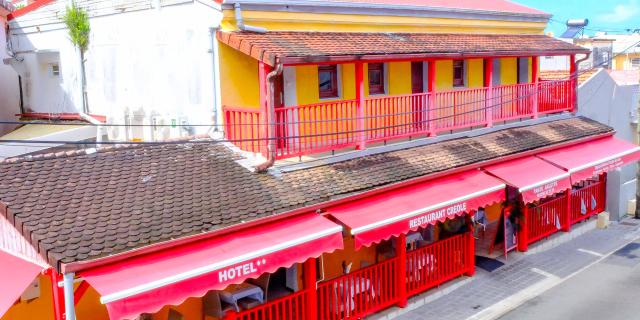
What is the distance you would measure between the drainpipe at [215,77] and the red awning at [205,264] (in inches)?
124

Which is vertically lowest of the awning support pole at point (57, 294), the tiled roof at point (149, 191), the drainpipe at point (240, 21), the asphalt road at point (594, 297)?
the asphalt road at point (594, 297)

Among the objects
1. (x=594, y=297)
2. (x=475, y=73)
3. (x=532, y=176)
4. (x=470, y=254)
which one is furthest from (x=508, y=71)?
(x=594, y=297)

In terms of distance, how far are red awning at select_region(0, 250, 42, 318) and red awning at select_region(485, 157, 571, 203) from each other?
32.9 feet

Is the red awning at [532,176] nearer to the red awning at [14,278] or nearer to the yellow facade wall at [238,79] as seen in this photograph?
the yellow facade wall at [238,79]

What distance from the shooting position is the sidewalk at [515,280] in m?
13.2

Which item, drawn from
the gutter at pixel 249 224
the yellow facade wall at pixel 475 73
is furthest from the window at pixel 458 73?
the gutter at pixel 249 224

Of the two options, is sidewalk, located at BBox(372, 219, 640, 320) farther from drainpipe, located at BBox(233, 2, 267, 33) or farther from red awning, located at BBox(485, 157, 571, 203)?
drainpipe, located at BBox(233, 2, 267, 33)

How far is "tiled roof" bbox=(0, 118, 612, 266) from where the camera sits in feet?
28.2

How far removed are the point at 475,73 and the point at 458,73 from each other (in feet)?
2.11

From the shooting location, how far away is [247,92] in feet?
42.6

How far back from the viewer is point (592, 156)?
17.4m

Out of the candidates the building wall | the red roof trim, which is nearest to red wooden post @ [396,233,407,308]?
the building wall

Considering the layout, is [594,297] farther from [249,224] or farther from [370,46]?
[249,224]

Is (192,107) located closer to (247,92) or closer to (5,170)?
(247,92)
